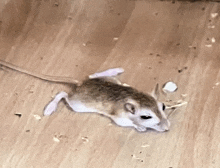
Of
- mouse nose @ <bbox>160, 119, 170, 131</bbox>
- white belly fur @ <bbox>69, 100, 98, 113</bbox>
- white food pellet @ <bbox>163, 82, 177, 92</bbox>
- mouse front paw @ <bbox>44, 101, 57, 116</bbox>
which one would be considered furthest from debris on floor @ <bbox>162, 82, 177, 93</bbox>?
mouse front paw @ <bbox>44, 101, 57, 116</bbox>

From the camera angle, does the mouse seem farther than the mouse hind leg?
No

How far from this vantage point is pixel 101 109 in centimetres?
101

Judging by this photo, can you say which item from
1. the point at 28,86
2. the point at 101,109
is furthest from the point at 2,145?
the point at 101,109

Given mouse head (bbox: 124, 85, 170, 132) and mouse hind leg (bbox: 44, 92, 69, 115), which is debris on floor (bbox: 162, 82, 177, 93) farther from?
mouse hind leg (bbox: 44, 92, 69, 115)

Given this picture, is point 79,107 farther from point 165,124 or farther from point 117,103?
point 165,124

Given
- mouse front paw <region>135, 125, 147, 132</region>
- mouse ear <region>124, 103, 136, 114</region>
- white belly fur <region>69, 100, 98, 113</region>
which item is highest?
mouse ear <region>124, 103, 136, 114</region>

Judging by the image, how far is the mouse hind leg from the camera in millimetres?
1040

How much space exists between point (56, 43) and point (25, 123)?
1.08ft

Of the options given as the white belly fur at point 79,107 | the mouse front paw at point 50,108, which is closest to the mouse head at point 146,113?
the white belly fur at point 79,107

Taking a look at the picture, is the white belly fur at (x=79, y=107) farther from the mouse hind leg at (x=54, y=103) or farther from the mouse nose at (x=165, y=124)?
the mouse nose at (x=165, y=124)

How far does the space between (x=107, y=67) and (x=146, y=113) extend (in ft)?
0.87

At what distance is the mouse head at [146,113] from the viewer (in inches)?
36.3

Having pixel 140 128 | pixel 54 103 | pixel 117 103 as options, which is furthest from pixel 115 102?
pixel 54 103

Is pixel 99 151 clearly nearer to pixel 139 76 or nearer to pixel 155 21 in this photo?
pixel 139 76
